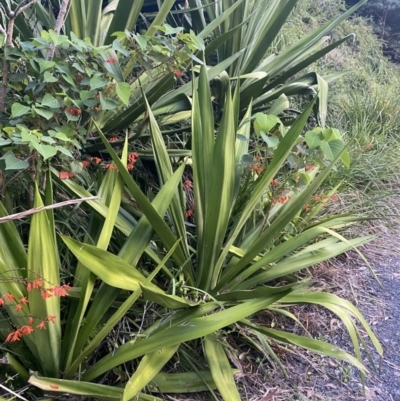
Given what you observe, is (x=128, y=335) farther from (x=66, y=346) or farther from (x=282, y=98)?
(x=282, y=98)

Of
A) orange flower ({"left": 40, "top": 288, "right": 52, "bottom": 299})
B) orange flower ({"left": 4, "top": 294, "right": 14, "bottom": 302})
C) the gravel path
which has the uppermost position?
orange flower ({"left": 40, "top": 288, "right": 52, "bottom": 299})

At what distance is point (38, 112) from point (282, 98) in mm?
1482

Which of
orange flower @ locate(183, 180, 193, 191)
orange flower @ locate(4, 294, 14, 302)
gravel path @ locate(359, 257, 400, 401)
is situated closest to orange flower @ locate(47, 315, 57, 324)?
orange flower @ locate(4, 294, 14, 302)

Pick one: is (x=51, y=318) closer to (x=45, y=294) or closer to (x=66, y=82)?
(x=45, y=294)

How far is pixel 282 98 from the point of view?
233cm

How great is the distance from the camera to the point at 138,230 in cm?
141

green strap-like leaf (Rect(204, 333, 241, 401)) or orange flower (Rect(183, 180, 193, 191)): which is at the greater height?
orange flower (Rect(183, 180, 193, 191))

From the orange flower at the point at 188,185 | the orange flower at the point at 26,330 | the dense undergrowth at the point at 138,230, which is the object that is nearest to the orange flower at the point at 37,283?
the dense undergrowth at the point at 138,230

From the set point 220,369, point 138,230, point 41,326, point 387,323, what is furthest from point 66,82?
point 387,323

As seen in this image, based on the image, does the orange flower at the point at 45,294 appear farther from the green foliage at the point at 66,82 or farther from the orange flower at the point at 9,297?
the green foliage at the point at 66,82

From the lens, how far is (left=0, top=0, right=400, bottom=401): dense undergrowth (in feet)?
3.77

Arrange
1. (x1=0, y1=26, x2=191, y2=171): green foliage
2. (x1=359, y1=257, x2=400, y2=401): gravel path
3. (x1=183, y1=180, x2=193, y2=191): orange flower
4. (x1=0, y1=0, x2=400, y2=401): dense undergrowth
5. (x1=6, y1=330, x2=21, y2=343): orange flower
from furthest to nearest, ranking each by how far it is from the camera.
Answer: (x1=183, y1=180, x2=193, y2=191): orange flower → (x1=359, y1=257, x2=400, y2=401): gravel path → (x1=0, y1=26, x2=191, y2=171): green foliage → (x1=0, y1=0, x2=400, y2=401): dense undergrowth → (x1=6, y1=330, x2=21, y2=343): orange flower

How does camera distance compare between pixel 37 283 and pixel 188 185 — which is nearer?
pixel 37 283

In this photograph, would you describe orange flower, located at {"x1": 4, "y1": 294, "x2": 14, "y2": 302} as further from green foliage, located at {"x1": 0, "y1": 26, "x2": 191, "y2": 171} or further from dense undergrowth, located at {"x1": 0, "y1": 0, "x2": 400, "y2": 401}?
green foliage, located at {"x1": 0, "y1": 26, "x2": 191, "y2": 171}
